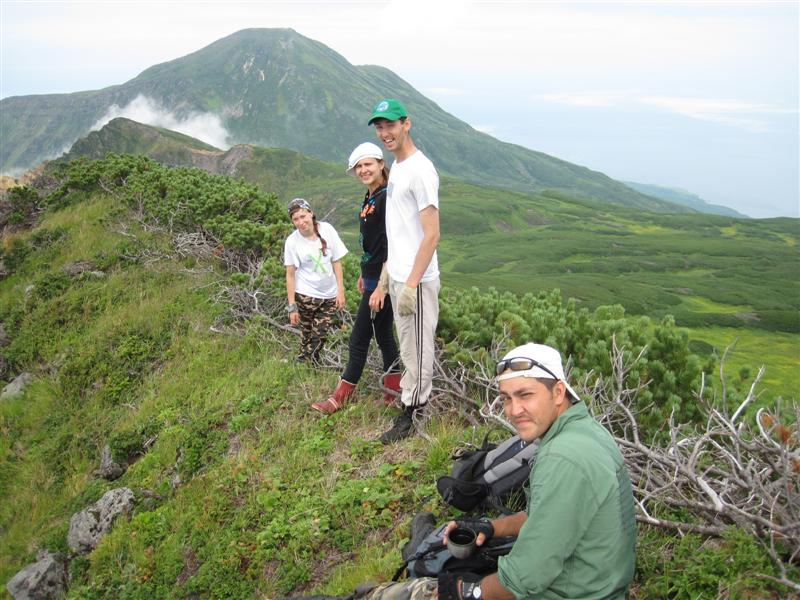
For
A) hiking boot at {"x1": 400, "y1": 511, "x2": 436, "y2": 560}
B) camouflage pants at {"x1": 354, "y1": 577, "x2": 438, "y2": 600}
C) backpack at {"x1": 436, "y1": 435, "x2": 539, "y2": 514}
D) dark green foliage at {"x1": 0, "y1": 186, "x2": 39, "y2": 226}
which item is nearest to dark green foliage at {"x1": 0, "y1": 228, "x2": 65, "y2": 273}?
dark green foliage at {"x1": 0, "y1": 186, "x2": 39, "y2": 226}

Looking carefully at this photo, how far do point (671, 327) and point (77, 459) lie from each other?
6982 millimetres

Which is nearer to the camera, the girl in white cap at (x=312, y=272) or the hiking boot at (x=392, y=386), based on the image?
the hiking boot at (x=392, y=386)

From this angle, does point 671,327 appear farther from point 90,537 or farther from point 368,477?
point 90,537

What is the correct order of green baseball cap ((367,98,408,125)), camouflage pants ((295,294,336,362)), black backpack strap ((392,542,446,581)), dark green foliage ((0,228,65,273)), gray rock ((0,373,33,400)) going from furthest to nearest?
1. dark green foliage ((0,228,65,273))
2. gray rock ((0,373,33,400))
3. camouflage pants ((295,294,336,362))
4. green baseball cap ((367,98,408,125))
5. black backpack strap ((392,542,446,581))

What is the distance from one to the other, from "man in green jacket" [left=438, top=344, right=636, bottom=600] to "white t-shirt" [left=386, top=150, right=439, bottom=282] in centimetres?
188

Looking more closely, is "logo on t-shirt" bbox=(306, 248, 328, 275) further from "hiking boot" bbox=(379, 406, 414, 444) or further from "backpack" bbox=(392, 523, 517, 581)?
"backpack" bbox=(392, 523, 517, 581)

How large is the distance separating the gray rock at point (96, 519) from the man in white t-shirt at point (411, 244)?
3086 mm

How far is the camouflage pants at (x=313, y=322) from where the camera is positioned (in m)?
6.81

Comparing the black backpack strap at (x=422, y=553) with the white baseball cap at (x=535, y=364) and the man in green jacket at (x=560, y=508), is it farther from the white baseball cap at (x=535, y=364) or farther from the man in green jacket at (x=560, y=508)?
the white baseball cap at (x=535, y=364)

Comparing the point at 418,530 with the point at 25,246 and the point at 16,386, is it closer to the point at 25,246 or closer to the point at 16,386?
the point at 16,386

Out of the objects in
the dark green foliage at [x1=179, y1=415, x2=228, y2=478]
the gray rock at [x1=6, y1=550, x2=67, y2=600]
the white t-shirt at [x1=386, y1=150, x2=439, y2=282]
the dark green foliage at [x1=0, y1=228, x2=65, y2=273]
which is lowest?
the gray rock at [x1=6, y1=550, x2=67, y2=600]

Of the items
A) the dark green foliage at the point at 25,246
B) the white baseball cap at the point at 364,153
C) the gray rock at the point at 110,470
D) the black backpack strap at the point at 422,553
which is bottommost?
the gray rock at the point at 110,470

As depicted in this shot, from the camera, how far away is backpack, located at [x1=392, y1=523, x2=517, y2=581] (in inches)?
120

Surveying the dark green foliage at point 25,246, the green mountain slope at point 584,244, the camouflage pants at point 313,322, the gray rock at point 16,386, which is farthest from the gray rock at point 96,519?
the green mountain slope at point 584,244
